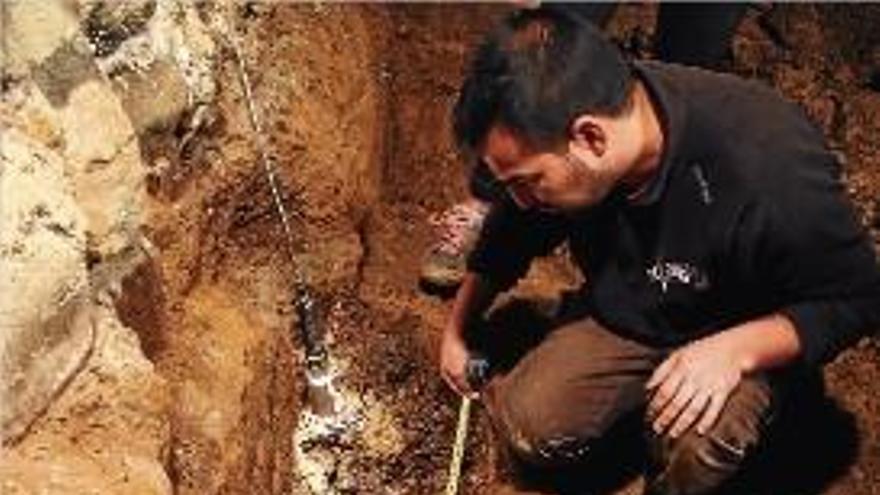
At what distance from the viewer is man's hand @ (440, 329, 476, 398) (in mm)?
2803

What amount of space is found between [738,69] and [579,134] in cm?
186

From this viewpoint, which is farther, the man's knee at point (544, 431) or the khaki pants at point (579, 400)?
the man's knee at point (544, 431)

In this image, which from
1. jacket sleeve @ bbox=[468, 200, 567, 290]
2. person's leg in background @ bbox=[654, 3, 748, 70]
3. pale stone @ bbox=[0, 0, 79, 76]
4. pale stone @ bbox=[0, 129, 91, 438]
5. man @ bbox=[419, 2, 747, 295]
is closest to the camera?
A: pale stone @ bbox=[0, 129, 91, 438]

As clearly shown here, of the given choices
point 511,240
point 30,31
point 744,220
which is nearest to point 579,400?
point 511,240

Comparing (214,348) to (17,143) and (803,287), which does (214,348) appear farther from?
(803,287)

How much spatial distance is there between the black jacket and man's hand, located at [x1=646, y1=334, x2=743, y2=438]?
0.13 meters

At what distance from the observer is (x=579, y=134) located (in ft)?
6.91

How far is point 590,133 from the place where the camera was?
6.94 ft

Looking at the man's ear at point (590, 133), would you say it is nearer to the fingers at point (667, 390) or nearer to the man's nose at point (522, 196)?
the man's nose at point (522, 196)

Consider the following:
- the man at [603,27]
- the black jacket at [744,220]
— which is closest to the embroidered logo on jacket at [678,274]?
the black jacket at [744,220]

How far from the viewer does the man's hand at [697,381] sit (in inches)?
93.8

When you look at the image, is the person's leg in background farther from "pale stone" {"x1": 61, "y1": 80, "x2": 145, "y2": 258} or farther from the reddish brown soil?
"pale stone" {"x1": 61, "y1": 80, "x2": 145, "y2": 258}

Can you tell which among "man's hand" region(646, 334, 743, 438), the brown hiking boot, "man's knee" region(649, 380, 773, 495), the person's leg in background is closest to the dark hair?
"man's hand" region(646, 334, 743, 438)

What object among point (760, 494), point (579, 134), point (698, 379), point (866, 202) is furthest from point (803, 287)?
point (866, 202)
